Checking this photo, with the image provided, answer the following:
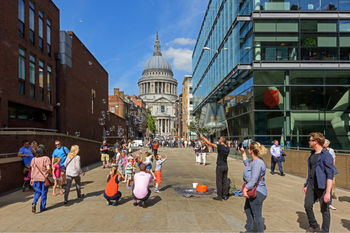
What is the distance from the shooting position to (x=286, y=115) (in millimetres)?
20219

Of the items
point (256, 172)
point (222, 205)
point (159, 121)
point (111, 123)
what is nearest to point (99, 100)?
point (111, 123)

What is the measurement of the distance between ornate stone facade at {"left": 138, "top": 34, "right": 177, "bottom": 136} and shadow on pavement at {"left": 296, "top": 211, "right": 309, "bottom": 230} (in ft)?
497

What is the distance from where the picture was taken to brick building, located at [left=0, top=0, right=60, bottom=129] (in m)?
13.8

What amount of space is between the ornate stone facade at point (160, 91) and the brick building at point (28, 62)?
139 metres

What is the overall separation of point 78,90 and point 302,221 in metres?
20.5

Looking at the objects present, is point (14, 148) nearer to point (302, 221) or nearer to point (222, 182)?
point (222, 182)

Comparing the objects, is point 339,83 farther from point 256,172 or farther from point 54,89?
point 54,89

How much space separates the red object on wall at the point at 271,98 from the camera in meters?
20.4

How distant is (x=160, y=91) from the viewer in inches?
6654

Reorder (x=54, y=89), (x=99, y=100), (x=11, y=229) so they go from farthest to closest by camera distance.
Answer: (x=99, y=100) → (x=54, y=89) → (x=11, y=229)

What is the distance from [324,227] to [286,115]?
1630 cm

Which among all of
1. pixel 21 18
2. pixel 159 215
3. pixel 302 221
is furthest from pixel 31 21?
pixel 302 221

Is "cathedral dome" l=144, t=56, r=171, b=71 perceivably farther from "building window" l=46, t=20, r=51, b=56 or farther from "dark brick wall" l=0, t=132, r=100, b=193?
"dark brick wall" l=0, t=132, r=100, b=193

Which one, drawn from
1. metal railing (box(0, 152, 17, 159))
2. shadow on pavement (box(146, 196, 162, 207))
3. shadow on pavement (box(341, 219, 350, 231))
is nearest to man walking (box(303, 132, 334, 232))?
shadow on pavement (box(341, 219, 350, 231))
